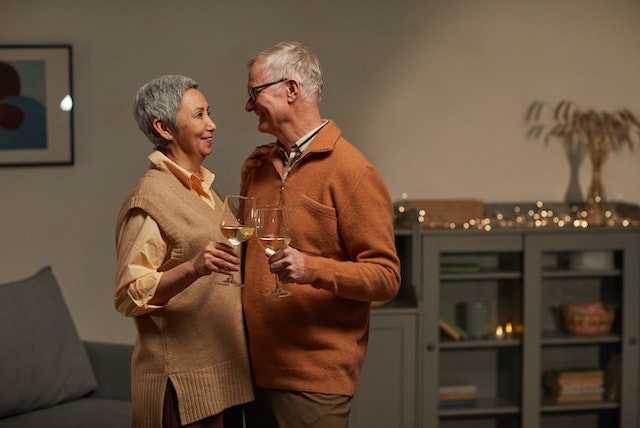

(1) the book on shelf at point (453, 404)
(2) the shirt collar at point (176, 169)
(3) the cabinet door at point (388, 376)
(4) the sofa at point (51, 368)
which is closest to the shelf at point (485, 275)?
(3) the cabinet door at point (388, 376)

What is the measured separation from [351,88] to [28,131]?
1.57 meters

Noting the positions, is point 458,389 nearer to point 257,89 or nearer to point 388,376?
point 388,376

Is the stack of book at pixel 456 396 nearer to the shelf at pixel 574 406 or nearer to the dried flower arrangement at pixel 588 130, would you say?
the shelf at pixel 574 406

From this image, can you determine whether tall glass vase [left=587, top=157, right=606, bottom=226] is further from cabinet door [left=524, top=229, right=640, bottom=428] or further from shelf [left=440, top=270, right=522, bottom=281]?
shelf [left=440, top=270, right=522, bottom=281]

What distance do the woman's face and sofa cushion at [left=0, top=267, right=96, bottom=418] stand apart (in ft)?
5.05

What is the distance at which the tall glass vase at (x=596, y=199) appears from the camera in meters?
4.67

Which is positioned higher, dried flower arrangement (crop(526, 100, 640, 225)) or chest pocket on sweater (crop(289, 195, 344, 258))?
dried flower arrangement (crop(526, 100, 640, 225))

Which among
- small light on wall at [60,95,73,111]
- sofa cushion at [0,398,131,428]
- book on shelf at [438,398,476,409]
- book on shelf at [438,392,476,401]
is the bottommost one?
book on shelf at [438,398,476,409]

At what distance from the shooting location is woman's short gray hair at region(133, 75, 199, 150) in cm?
256

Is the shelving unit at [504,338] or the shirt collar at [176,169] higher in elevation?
the shirt collar at [176,169]

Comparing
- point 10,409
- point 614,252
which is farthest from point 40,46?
point 614,252

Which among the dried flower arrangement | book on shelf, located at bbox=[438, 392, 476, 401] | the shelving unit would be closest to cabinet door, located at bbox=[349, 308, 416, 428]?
the shelving unit

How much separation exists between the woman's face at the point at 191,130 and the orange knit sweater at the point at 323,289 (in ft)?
0.77

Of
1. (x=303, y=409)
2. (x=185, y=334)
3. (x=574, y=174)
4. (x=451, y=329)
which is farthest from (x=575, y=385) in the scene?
(x=185, y=334)
